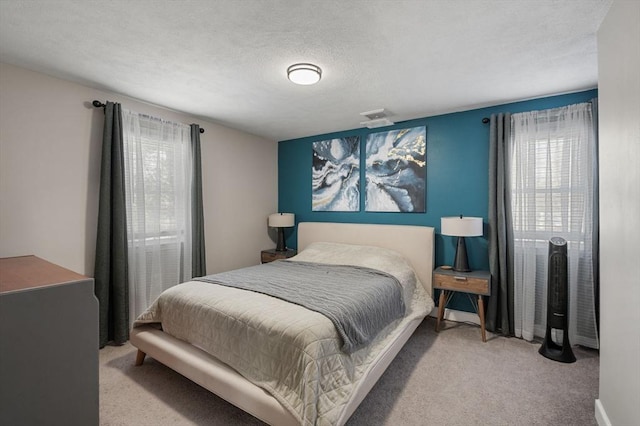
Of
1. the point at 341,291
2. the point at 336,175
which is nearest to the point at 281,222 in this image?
the point at 336,175

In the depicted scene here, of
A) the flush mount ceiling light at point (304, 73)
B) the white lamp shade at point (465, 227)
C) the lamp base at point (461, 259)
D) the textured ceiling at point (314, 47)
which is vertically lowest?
the lamp base at point (461, 259)

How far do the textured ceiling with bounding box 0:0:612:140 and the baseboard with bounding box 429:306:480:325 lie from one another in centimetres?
235

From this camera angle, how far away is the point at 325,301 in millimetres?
2012

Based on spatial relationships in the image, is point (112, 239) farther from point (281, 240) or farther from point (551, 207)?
point (551, 207)

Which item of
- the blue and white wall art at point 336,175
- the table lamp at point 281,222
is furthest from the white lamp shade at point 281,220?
the blue and white wall art at point 336,175

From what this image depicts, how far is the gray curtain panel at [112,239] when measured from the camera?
8.68 ft

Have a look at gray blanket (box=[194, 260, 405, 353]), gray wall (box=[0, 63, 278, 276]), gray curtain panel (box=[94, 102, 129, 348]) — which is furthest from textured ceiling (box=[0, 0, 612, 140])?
gray blanket (box=[194, 260, 405, 353])

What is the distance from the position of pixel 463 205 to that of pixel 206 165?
3.22 m

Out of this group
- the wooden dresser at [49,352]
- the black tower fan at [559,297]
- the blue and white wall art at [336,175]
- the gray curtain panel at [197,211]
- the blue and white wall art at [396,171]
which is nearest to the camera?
the wooden dresser at [49,352]

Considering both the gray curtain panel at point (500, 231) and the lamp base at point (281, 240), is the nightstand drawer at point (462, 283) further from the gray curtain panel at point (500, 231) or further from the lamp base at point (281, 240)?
the lamp base at point (281, 240)

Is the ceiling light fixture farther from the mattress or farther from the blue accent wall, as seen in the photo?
the mattress

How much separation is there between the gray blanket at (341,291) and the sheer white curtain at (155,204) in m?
0.90

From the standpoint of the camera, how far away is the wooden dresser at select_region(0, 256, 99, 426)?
0.98 m

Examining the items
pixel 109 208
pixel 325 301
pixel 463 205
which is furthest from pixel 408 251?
pixel 109 208
